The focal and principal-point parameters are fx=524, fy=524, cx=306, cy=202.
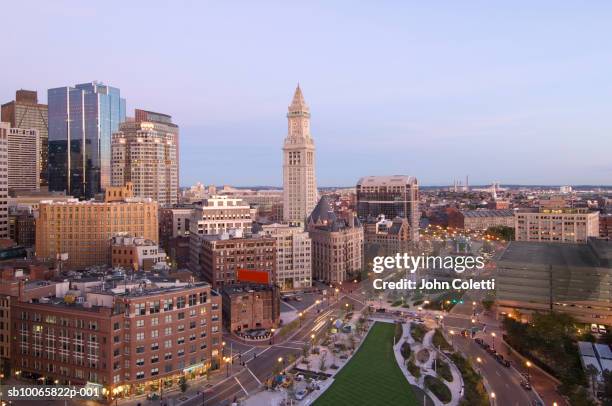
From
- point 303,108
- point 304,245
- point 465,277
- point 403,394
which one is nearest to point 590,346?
point 403,394

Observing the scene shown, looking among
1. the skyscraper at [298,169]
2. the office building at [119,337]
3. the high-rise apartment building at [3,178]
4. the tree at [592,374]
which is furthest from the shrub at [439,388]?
the high-rise apartment building at [3,178]

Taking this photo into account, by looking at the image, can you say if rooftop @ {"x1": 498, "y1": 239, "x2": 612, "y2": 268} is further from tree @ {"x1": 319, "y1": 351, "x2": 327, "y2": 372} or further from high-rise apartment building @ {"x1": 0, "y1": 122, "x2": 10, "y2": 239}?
Result: high-rise apartment building @ {"x1": 0, "y1": 122, "x2": 10, "y2": 239}

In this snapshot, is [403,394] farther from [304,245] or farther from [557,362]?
[304,245]

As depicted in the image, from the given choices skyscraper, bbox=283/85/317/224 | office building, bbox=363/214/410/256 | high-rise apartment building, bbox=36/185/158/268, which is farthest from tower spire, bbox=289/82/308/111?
high-rise apartment building, bbox=36/185/158/268

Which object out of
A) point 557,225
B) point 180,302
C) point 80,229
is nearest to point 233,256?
point 180,302

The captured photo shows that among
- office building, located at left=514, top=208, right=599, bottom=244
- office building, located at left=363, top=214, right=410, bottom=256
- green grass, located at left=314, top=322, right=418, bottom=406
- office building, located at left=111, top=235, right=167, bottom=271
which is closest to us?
green grass, located at left=314, top=322, right=418, bottom=406

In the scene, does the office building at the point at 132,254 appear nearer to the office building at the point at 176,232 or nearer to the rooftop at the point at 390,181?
the office building at the point at 176,232
